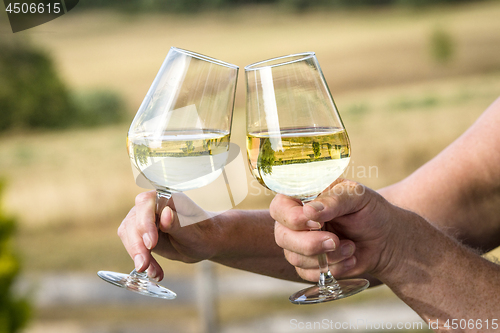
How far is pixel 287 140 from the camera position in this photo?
2.58 ft

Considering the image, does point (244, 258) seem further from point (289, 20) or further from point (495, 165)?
point (289, 20)

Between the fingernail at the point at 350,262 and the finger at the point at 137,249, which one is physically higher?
the finger at the point at 137,249

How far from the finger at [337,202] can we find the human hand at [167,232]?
309 millimetres

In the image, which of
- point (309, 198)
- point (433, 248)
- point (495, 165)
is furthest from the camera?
point (495, 165)

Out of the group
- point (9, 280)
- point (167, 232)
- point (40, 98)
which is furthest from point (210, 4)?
point (167, 232)

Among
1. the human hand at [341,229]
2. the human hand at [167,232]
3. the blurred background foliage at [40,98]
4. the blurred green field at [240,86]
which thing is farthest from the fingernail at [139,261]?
the blurred background foliage at [40,98]

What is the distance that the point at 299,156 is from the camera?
79 cm

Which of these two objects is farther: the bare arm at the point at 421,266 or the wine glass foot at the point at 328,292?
the bare arm at the point at 421,266

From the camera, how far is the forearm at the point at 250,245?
1183 millimetres

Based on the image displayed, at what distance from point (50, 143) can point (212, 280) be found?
36.4 ft

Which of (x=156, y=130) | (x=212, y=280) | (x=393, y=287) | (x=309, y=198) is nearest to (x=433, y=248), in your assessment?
(x=393, y=287)

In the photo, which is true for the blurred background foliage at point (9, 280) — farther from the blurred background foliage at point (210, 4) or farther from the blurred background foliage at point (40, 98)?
the blurred background foliage at point (40, 98)

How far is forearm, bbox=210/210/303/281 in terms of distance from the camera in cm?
118

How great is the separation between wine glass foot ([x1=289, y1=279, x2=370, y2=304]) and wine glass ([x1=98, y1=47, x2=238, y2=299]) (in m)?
0.26
